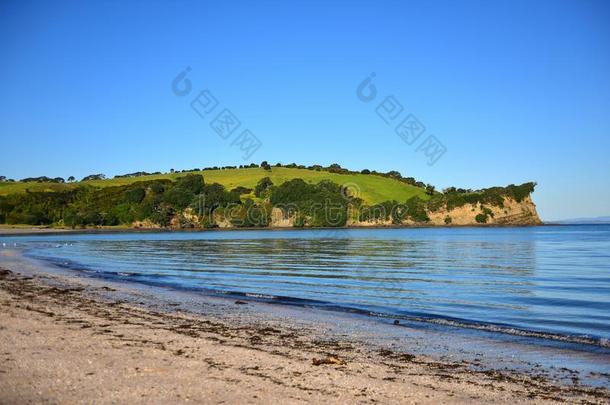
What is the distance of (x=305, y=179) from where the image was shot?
587 ft

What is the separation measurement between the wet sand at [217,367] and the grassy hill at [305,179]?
157 meters

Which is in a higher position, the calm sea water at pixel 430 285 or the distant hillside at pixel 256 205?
the distant hillside at pixel 256 205

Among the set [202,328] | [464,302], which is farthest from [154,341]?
[464,302]

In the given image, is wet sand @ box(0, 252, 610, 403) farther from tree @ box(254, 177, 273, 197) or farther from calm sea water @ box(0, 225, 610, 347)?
tree @ box(254, 177, 273, 197)

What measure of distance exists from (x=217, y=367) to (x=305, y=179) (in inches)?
6627

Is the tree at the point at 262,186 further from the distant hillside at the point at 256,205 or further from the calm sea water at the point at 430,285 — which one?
the calm sea water at the point at 430,285

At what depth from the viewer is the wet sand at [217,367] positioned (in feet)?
29.7

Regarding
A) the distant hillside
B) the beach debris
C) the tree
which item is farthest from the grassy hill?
the beach debris

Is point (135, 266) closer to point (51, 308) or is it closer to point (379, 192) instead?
point (51, 308)

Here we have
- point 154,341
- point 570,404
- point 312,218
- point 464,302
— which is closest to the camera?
point 570,404

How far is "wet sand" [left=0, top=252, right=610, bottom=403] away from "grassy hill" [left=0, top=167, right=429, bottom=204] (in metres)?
157

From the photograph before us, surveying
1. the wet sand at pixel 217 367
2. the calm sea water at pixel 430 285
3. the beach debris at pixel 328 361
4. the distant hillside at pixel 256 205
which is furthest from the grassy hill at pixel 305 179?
the beach debris at pixel 328 361

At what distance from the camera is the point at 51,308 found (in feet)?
61.4

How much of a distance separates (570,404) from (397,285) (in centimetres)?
1800
